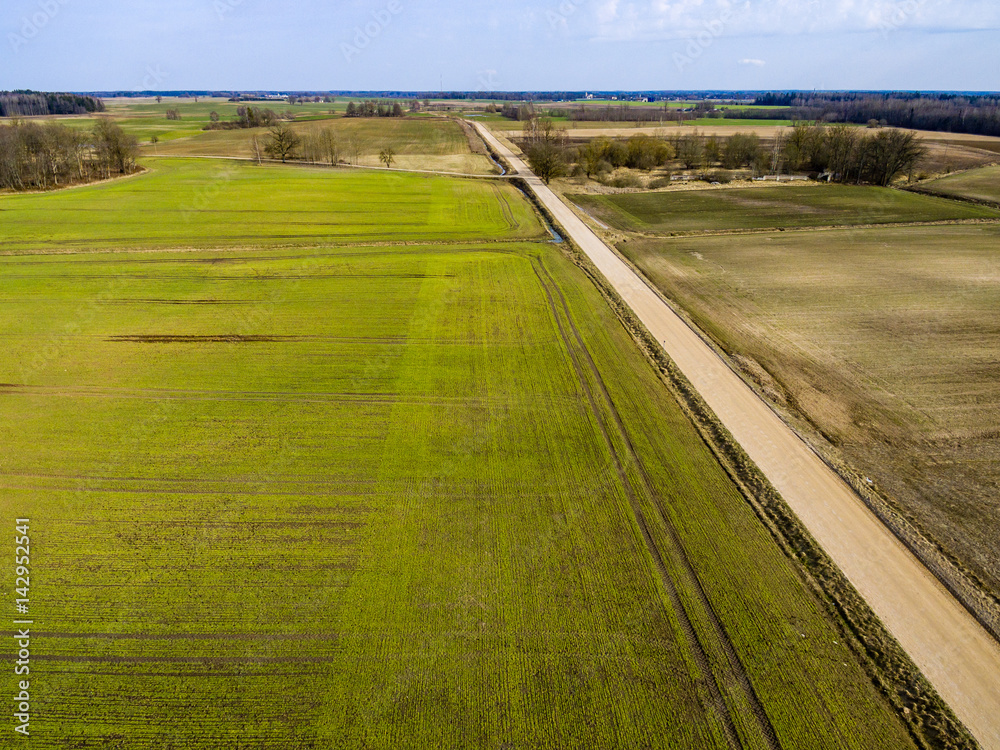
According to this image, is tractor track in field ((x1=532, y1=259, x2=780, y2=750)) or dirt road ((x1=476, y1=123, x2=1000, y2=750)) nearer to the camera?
tractor track in field ((x1=532, y1=259, x2=780, y2=750))

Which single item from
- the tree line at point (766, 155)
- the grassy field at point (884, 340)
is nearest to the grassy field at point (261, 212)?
the tree line at point (766, 155)

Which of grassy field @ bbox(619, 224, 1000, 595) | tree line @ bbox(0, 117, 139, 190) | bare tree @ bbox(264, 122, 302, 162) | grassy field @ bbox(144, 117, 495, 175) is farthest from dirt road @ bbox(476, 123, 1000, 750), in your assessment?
bare tree @ bbox(264, 122, 302, 162)

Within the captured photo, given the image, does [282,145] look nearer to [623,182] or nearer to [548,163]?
[548,163]

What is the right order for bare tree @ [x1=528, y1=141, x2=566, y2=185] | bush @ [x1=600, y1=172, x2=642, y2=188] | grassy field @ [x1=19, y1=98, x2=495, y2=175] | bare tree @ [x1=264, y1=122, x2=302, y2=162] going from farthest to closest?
grassy field @ [x1=19, y1=98, x2=495, y2=175], bare tree @ [x1=264, y1=122, x2=302, y2=162], bare tree @ [x1=528, y1=141, x2=566, y2=185], bush @ [x1=600, y1=172, x2=642, y2=188]

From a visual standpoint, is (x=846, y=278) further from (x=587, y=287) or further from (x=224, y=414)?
(x=224, y=414)

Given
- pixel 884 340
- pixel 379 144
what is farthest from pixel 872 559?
pixel 379 144

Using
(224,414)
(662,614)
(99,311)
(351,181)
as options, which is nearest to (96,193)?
(351,181)

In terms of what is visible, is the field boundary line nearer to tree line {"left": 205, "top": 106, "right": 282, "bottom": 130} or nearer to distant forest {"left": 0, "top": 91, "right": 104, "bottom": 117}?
tree line {"left": 205, "top": 106, "right": 282, "bottom": 130}
